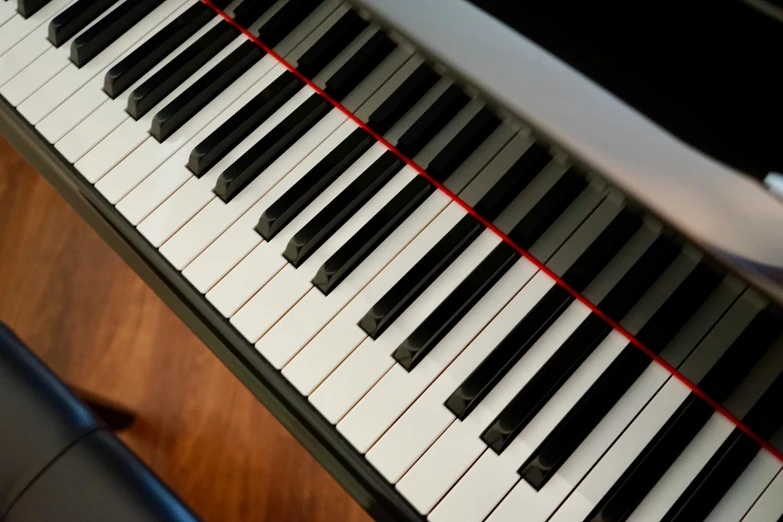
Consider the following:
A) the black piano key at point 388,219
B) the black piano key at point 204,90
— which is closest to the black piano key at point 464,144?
the black piano key at point 388,219

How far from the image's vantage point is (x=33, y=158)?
94 centimetres

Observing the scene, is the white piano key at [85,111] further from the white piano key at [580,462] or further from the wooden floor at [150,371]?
the white piano key at [580,462]

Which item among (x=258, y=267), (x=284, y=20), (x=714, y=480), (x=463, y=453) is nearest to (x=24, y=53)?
(x=284, y=20)

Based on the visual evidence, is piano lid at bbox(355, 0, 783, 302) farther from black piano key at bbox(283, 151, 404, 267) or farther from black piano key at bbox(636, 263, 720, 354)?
black piano key at bbox(283, 151, 404, 267)

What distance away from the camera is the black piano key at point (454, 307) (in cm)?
74

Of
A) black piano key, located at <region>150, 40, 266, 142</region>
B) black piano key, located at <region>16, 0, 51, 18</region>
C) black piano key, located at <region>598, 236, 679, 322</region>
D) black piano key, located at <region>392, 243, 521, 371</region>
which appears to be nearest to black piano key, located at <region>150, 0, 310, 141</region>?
black piano key, located at <region>150, 40, 266, 142</region>

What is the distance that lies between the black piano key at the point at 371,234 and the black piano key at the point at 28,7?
0.66 m

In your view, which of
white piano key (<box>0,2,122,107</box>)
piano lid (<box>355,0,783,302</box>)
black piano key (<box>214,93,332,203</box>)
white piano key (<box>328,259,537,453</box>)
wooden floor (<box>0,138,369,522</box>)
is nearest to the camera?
piano lid (<box>355,0,783,302</box>)

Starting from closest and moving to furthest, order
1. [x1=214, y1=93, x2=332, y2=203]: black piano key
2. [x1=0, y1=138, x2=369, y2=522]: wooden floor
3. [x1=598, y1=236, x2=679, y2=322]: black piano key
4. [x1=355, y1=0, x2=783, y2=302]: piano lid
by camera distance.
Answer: [x1=355, y1=0, x2=783, y2=302]: piano lid, [x1=598, y1=236, x2=679, y2=322]: black piano key, [x1=214, y1=93, x2=332, y2=203]: black piano key, [x1=0, y1=138, x2=369, y2=522]: wooden floor

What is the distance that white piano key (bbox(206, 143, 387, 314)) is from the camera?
31.1 inches

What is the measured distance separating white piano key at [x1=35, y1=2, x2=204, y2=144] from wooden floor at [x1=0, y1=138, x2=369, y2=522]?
1.67ft

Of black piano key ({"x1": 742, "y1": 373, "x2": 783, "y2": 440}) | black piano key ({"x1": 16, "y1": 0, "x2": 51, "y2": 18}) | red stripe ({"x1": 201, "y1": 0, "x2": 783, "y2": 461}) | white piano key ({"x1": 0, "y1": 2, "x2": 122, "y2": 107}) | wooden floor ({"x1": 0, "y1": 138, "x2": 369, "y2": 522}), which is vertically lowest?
wooden floor ({"x1": 0, "y1": 138, "x2": 369, "y2": 522})

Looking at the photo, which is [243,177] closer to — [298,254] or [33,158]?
[298,254]

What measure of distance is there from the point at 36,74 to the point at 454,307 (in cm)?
73
